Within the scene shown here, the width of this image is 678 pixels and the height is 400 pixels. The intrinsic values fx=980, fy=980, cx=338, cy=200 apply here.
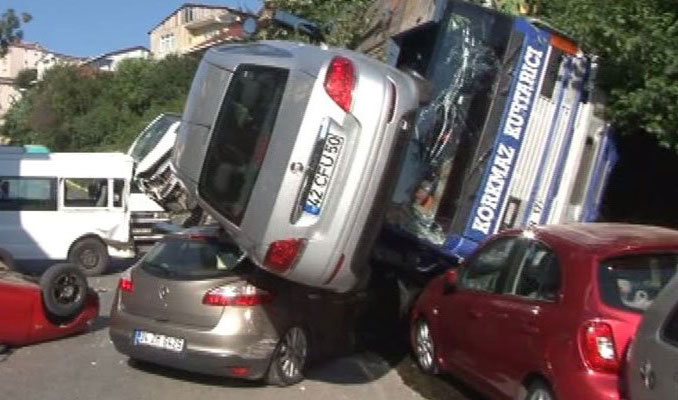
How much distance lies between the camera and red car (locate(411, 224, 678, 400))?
574cm

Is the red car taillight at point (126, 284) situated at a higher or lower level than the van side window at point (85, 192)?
higher

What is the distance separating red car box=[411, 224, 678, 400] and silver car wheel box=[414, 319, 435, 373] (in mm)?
641

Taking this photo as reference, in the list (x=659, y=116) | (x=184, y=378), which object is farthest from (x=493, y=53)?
(x=184, y=378)

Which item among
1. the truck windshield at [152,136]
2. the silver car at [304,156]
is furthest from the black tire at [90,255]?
the silver car at [304,156]

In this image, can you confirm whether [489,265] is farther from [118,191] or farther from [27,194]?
[27,194]

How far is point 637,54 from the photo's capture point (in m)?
8.92

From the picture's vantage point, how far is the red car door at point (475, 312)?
7.16 meters

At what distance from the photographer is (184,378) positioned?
28.2 feet

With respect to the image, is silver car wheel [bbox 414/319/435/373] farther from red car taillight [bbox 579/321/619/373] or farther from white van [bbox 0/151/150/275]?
white van [bbox 0/151/150/275]

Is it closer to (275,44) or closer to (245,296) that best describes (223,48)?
(275,44)

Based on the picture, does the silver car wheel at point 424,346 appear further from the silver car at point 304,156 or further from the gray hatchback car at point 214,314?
the silver car at point 304,156

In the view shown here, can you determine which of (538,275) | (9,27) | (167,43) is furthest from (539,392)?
(167,43)

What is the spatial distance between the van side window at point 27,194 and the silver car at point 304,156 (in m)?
11.4

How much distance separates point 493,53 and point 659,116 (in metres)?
1.62
